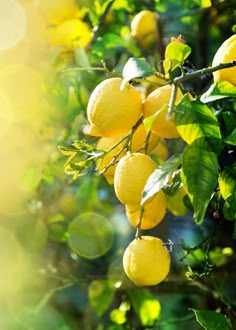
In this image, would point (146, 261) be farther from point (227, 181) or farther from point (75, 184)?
point (75, 184)

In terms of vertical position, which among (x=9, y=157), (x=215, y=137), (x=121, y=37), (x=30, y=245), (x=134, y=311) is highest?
(x=215, y=137)

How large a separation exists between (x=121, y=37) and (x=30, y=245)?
1.80 ft

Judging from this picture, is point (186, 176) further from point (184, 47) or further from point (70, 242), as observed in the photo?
point (70, 242)

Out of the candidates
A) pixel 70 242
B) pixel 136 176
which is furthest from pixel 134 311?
pixel 136 176

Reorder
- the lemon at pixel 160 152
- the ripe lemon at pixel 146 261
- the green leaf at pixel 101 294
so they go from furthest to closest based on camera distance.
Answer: the green leaf at pixel 101 294 → the lemon at pixel 160 152 → the ripe lemon at pixel 146 261

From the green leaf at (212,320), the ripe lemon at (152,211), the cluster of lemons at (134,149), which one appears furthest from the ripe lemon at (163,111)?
the green leaf at (212,320)

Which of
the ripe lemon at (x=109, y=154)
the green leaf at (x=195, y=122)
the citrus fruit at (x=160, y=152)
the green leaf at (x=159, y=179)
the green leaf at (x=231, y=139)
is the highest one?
the green leaf at (x=195, y=122)

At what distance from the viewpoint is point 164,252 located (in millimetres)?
1001

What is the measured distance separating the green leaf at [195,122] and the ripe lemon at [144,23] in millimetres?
779

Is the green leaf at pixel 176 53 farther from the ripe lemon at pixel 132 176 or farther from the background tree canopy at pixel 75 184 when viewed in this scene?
the background tree canopy at pixel 75 184

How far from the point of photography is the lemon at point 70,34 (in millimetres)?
1640

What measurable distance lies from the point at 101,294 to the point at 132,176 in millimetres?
815

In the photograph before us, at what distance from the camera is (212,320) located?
100cm

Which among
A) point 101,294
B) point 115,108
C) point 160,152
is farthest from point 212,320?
point 101,294
